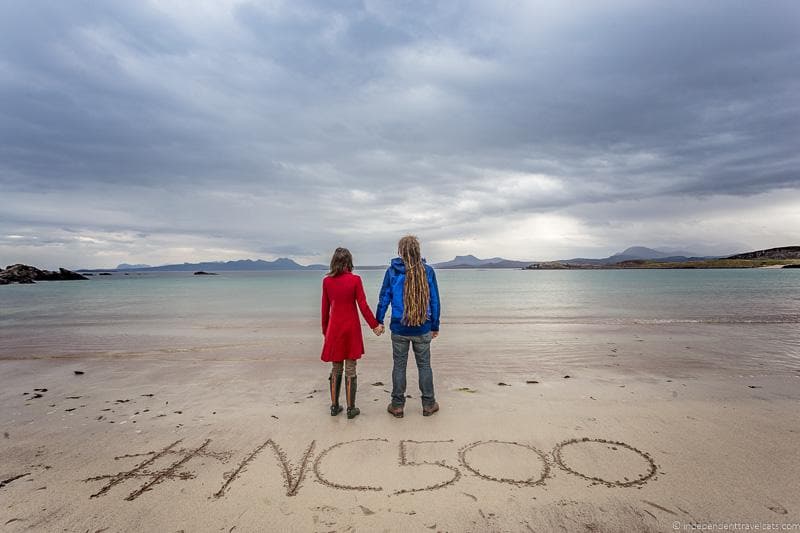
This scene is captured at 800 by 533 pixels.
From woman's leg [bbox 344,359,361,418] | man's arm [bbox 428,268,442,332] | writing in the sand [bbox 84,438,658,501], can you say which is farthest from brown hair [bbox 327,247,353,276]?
writing in the sand [bbox 84,438,658,501]

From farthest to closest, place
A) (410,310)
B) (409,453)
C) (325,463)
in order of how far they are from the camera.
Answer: (410,310) < (409,453) < (325,463)

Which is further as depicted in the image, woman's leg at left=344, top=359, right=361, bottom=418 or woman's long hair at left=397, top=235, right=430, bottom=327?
woman's leg at left=344, top=359, right=361, bottom=418

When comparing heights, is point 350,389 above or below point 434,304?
below

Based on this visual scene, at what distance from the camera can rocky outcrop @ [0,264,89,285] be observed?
77.0 meters

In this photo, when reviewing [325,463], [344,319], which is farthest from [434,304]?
[325,463]

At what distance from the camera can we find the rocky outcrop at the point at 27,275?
253 feet

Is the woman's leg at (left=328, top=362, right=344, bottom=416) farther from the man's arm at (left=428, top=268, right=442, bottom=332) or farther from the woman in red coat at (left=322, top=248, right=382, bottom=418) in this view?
the man's arm at (left=428, top=268, right=442, bottom=332)

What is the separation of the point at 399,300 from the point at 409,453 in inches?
87.4

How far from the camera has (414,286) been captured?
20.1ft

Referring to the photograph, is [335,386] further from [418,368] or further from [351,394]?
[418,368]

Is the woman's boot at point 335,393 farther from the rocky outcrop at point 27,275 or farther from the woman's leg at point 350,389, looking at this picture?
the rocky outcrop at point 27,275

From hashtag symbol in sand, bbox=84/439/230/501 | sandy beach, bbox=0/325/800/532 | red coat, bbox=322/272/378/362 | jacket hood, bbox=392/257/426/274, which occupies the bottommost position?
sandy beach, bbox=0/325/800/532

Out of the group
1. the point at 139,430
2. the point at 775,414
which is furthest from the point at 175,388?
the point at 775,414

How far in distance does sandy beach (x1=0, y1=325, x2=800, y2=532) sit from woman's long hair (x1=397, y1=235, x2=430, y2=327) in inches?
65.6
